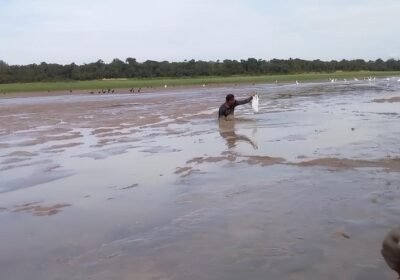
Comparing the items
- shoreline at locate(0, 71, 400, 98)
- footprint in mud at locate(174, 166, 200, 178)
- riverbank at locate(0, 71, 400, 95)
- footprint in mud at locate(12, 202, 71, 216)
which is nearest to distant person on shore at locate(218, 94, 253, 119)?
footprint in mud at locate(174, 166, 200, 178)

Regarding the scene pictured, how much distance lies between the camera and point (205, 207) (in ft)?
21.9

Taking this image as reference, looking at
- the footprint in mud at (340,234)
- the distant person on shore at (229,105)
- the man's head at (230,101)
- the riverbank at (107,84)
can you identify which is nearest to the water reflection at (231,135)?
the distant person on shore at (229,105)

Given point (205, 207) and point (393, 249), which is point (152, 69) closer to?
point (205, 207)

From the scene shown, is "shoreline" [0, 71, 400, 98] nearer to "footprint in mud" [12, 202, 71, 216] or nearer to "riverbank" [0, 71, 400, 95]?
"riverbank" [0, 71, 400, 95]

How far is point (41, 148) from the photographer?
13.4m

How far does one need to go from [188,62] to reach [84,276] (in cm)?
9622

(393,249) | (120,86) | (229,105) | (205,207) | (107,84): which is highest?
(393,249)

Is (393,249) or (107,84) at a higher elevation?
(393,249)

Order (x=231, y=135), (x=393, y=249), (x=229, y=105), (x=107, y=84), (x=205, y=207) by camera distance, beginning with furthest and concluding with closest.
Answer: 1. (x=107, y=84)
2. (x=229, y=105)
3. (x=231, y=135)
4. (x=205, y=207)
5. (x=393, y=249)

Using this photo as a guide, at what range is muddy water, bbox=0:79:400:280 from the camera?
15.6ft

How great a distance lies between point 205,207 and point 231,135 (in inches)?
291

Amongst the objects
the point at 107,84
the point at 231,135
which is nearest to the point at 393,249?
the point at 231,135

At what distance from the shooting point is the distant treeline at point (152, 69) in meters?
81.4

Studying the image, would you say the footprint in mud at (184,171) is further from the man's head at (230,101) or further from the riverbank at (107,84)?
the riverbank at (107,84)
